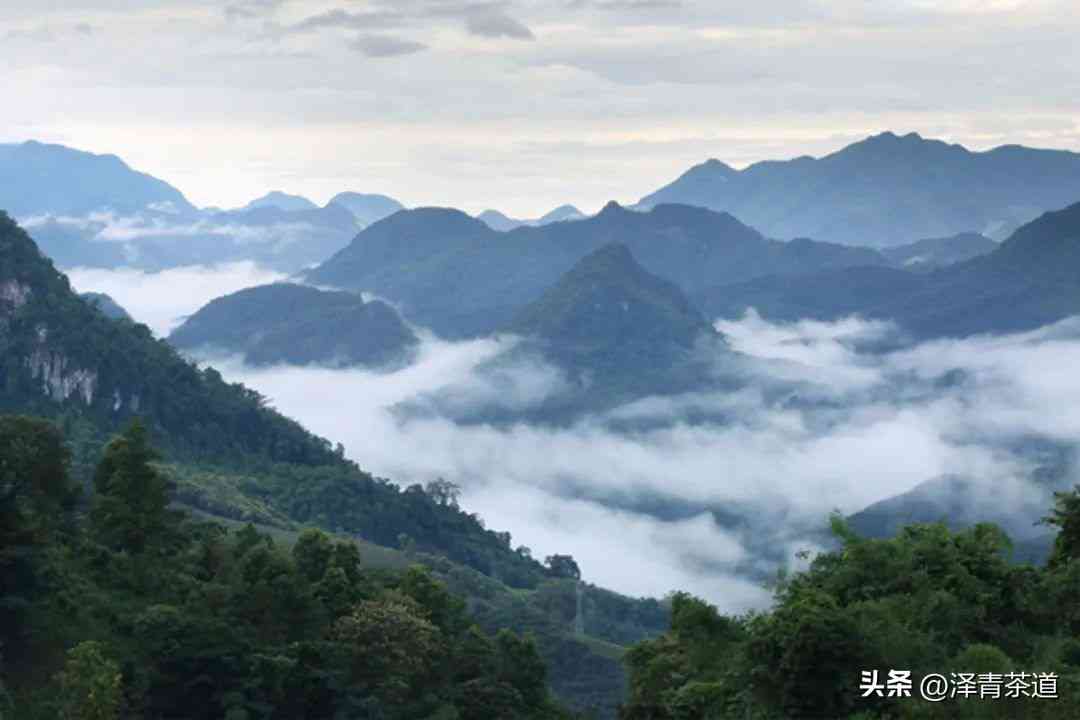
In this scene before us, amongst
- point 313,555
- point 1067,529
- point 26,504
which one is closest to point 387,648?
point 313,555

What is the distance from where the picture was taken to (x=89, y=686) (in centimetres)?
3731

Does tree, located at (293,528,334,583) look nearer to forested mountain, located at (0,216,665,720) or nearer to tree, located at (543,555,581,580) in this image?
forested mountain, located at (0,216,665,720)

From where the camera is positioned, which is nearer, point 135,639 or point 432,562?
point 135,639

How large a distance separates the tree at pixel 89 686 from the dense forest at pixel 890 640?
13.6 metres

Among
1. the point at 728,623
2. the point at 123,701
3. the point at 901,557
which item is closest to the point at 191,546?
the point at 123,701

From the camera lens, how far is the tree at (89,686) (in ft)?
122

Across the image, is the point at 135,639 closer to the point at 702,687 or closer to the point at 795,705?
the point at 702,687

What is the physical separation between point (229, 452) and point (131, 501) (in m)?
90.2

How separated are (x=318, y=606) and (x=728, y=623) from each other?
1465cm

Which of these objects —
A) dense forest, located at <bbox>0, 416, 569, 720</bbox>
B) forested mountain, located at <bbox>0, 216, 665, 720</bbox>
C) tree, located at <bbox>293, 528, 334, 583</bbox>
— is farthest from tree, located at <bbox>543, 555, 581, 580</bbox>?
tree, located at <bbox>293, 528, 334, 583</bbox>

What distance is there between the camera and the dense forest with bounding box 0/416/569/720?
43.2 meters

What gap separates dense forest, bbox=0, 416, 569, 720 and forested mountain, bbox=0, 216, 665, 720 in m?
53.8

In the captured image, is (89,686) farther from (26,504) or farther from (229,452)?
(229,452)

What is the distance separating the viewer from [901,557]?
120 feet
